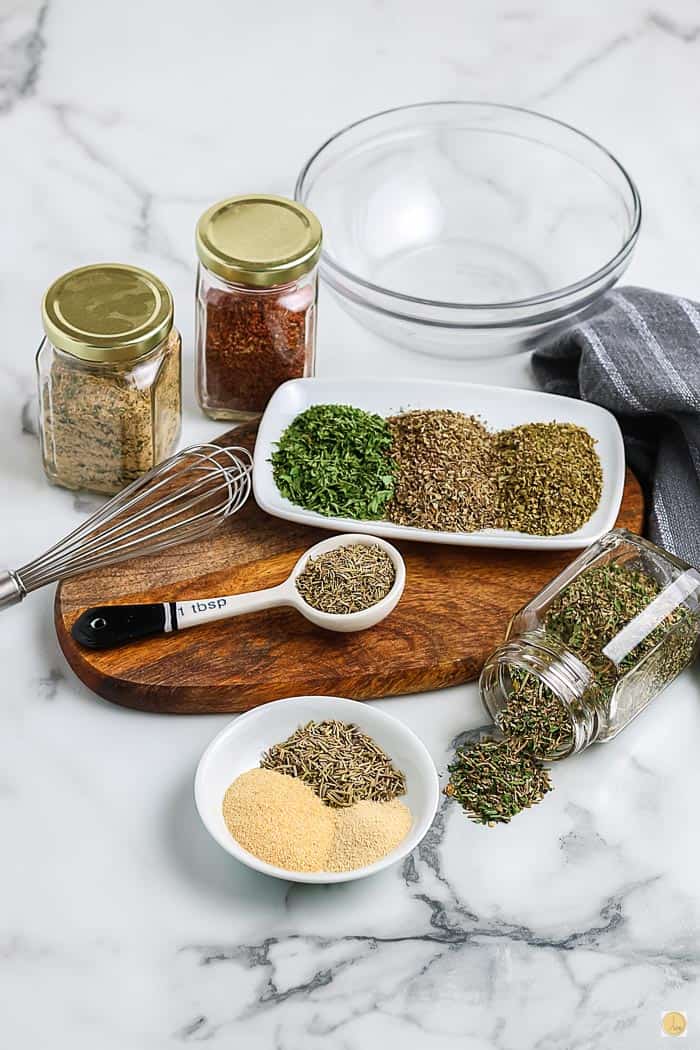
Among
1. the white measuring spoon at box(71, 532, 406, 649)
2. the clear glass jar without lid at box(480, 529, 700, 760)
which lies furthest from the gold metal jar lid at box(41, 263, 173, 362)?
the clear glass jar without lid at box(480, 529, 700, 760)

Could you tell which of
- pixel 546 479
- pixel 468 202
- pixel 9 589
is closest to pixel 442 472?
pixel 546 479

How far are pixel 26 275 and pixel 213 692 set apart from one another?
33.6 inches

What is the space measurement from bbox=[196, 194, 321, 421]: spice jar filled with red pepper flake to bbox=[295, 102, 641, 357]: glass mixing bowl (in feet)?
0.87

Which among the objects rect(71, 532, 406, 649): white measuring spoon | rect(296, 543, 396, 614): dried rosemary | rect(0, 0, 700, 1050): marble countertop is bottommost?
rect(0, 0, 700, 1050): marble countertop

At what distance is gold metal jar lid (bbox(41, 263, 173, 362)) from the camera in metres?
1.49

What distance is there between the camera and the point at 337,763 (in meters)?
1.36

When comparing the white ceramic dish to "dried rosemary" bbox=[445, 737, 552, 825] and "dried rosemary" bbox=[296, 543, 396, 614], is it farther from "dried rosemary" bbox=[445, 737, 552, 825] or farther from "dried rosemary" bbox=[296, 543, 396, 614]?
"dried rosemary" bbox=[445, 737, 552, 825]

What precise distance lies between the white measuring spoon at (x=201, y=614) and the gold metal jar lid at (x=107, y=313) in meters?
0.30

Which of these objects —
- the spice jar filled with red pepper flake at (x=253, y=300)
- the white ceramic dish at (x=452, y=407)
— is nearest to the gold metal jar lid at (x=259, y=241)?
the spice jar filled with red pepper flake at (x=253, y=300)

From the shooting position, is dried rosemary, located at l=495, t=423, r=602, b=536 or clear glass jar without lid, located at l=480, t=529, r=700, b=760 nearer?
clear glass jar without lid, located at l=480, t=529, r=700, b=760

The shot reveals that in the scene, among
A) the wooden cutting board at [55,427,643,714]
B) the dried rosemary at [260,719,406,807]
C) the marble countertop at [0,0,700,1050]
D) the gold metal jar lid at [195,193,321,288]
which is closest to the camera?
the marble countertop at [0,0,700,1050]

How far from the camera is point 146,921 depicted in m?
1.27

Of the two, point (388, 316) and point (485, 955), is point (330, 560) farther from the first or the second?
point (485, 955)

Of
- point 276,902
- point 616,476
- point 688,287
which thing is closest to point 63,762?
point 276,902
